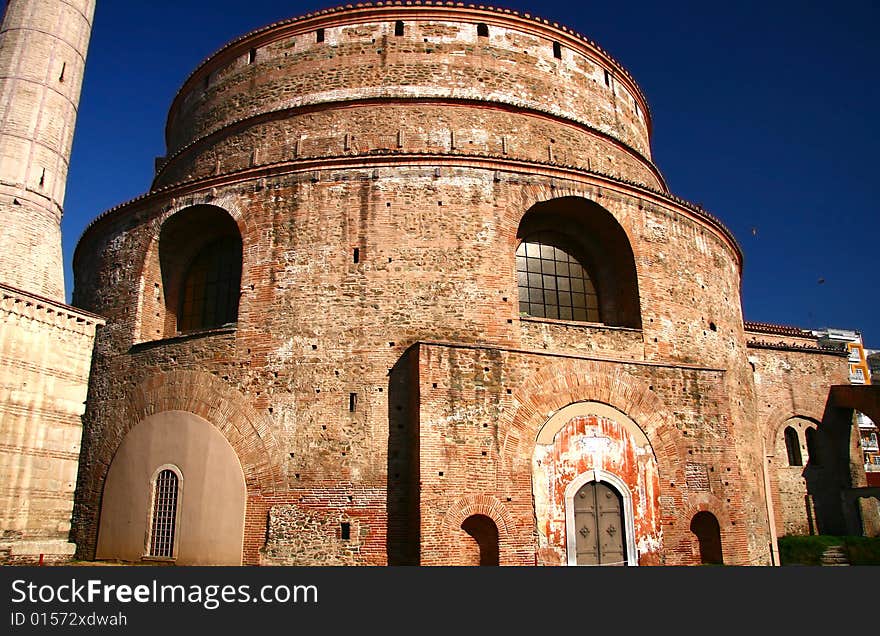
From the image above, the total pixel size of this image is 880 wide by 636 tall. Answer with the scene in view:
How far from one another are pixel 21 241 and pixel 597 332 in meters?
10.9

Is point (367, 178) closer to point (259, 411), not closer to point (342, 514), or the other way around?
point (259, 411)

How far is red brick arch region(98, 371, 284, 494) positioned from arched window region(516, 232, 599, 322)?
5140 mm

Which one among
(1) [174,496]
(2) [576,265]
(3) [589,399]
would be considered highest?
(2) [576,265]

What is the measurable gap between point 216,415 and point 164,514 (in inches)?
70.8

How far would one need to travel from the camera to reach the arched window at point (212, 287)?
44.0 feet

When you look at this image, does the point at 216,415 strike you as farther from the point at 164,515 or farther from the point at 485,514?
the point at 485,514

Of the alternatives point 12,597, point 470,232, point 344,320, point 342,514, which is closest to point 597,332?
point 470,232

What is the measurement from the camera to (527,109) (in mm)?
15320

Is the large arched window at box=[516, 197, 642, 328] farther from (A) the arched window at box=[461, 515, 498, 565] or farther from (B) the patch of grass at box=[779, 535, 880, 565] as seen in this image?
(B) the patch of grass at box=[779, 535, 880, 565]

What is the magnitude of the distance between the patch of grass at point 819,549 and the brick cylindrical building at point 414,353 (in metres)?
1.92

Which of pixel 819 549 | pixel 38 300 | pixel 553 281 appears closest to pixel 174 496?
pixel 38 300

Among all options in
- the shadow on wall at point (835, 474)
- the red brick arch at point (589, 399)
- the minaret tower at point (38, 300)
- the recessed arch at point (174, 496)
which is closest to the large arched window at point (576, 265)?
the red brick arch at point (589, 399)

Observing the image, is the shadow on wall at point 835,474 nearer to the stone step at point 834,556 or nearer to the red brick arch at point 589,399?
the stone step at point 834,556

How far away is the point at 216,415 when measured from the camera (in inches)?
465
